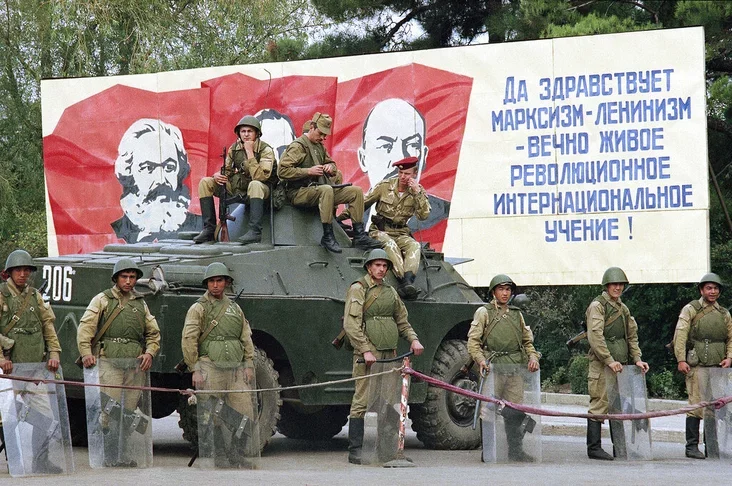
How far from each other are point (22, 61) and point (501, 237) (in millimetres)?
14382

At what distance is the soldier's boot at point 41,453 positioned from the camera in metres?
12.3

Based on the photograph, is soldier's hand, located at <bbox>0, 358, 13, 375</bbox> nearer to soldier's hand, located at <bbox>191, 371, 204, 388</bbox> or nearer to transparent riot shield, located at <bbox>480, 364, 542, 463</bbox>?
soldier's hand, located at <bbox>191, 371, 204, 388</bbox>

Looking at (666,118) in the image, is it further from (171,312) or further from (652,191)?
(171,312)

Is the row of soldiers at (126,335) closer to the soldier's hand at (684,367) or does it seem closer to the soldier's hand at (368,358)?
the soldier's hand at (368,358)

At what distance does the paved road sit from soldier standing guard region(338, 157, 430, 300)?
207 cm

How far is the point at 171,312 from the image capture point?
45.0ft

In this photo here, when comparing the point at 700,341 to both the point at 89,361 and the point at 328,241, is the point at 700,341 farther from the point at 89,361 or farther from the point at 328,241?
the point at 89,361

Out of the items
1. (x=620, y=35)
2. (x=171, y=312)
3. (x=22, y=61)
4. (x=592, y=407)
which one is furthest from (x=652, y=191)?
(x=22, y=61)

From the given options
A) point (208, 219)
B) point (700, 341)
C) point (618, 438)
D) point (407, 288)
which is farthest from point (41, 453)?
point (700, 341)

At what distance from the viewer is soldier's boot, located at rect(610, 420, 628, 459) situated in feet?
46.5

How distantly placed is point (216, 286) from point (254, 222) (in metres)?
1.94

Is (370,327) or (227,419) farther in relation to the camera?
(370,327)

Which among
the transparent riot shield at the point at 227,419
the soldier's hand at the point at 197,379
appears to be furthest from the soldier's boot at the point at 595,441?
the soldier's hand at the point at 197,379

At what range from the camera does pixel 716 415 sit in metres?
14.3
